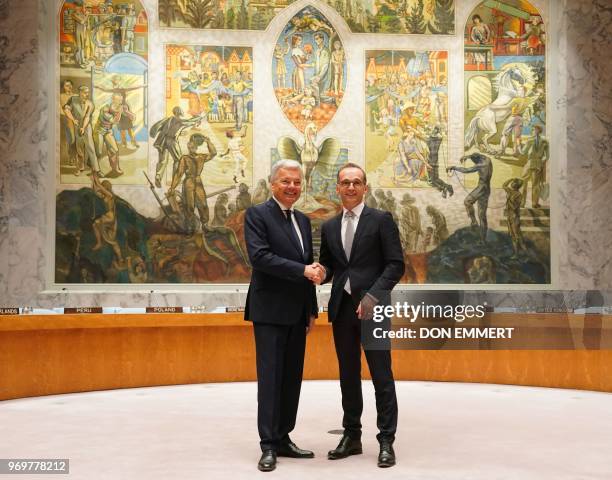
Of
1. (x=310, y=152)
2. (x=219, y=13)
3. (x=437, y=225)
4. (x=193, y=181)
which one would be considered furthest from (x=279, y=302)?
(x=219, y=13)

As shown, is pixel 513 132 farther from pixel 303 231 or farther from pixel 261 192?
pixel 303 231

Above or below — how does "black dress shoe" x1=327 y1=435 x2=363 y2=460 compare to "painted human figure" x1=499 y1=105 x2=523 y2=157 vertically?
below

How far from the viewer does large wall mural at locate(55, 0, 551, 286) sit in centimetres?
1178

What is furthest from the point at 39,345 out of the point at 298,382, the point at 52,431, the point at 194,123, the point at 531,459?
the point at 531,459

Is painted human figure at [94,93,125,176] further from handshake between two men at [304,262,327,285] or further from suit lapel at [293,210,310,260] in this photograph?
handshake between two men at [304,262,327,285]

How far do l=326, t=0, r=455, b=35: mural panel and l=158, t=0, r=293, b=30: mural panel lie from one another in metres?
1.07

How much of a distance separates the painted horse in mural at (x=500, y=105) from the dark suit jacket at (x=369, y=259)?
7.14 m

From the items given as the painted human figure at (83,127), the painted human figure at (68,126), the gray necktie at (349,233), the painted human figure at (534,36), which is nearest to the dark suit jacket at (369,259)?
the gray necktie at (349,233)

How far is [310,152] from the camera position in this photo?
12.2 m

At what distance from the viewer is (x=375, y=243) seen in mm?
5648

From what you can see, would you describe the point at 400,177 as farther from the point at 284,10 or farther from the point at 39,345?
the point at 39,345

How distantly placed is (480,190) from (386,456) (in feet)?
25.4

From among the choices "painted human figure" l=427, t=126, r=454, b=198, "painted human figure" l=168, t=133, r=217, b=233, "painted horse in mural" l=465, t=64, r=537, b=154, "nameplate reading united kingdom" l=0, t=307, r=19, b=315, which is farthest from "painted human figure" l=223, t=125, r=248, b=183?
"nameplate reading united kingdom" l=0, t=307, r=19, b=315

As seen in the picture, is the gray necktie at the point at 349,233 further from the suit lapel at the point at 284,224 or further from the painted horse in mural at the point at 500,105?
the painted horse in mural at the point at 500,105
